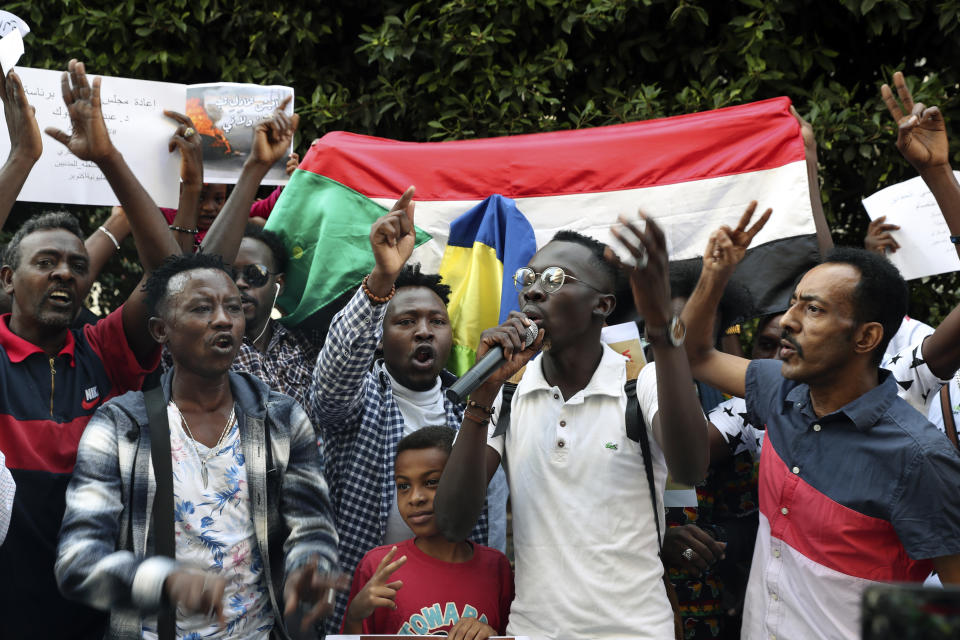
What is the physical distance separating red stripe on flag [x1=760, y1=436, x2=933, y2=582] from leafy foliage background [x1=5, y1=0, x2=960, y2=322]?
2.79 metres

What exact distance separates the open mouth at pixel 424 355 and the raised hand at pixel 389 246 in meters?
0.39

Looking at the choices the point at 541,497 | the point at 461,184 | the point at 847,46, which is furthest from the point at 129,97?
the point at 847,46

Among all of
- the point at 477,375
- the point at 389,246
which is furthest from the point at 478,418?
the point at 389,246

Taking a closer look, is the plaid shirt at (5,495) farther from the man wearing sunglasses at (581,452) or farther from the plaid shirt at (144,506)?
the man wearing sunglasses at (581,452)

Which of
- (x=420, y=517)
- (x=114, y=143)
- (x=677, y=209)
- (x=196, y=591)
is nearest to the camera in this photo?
(x=196, y=591)

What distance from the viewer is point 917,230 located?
4.60 meters

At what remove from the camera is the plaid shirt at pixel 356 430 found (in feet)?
11.8

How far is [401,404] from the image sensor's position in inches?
156

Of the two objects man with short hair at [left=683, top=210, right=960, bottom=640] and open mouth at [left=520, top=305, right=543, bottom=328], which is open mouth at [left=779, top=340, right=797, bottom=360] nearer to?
man with short hair at [left=683, top=210, right=960, bottom=640]

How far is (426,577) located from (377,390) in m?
0.82

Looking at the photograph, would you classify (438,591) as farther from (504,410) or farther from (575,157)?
(575,157)

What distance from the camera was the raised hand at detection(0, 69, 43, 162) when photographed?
3646mm

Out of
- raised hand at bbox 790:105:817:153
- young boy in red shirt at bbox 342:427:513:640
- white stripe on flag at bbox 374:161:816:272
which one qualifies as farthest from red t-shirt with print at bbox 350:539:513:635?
raised hand at bbox 790:105:817:153

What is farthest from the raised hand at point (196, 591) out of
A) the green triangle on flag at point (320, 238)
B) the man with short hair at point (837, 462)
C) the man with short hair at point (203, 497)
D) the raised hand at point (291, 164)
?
the raised hand at point (291, 164)
